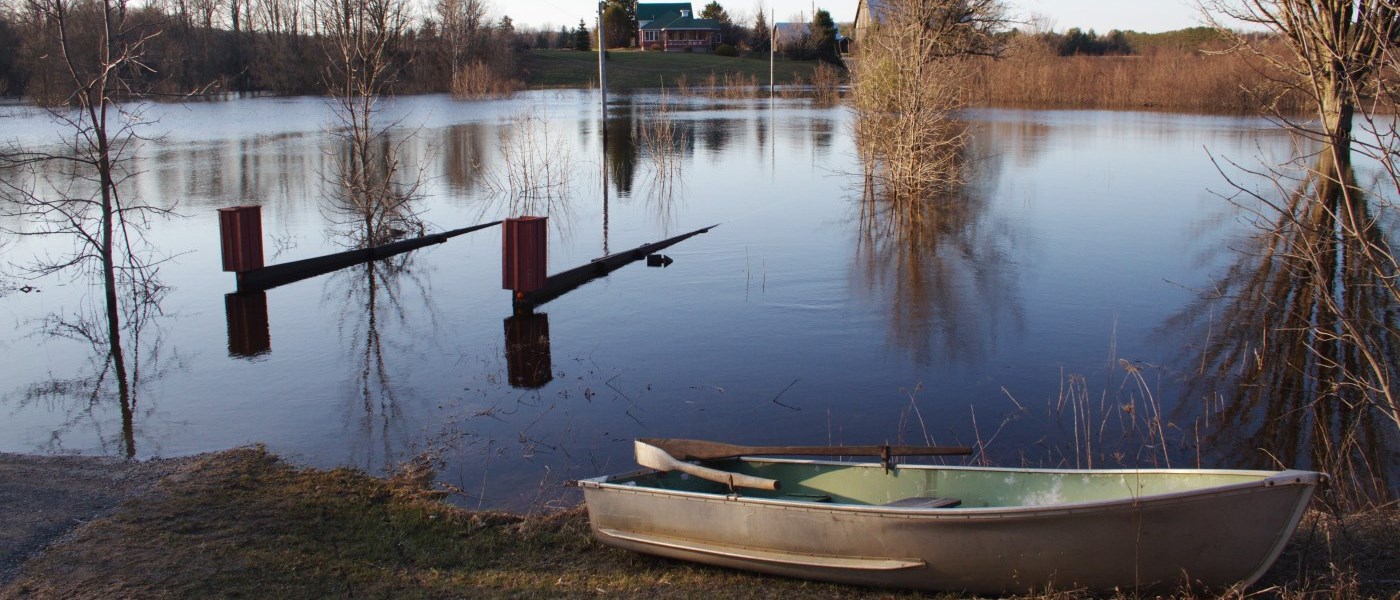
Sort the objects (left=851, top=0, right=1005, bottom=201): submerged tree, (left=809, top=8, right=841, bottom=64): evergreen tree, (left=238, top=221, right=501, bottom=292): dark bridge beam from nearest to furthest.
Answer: (left=238, top=221, right=501, bottom=292): dark bridge beam
(left=851, top=0, right=1005, bottom=201): submerged tree
(left=809, top=8, right=841, bottom=64): evergreen tree

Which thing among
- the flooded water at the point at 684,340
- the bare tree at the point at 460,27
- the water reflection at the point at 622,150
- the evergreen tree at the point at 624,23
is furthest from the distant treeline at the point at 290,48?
the flooded water at the point at 684,340

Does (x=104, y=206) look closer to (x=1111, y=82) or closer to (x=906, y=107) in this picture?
(x=906, y=107)

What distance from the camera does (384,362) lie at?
10742 millimetres

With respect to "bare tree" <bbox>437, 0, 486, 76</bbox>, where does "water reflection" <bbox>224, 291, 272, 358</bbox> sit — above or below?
below

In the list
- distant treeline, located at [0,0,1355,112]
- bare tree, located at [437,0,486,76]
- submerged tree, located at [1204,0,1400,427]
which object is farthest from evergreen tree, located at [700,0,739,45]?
submerged tree, located at [1204,0,1400,427]

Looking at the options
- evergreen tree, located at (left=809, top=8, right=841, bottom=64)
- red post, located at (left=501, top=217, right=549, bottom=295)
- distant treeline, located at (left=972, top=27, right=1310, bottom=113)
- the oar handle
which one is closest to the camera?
the oar handle

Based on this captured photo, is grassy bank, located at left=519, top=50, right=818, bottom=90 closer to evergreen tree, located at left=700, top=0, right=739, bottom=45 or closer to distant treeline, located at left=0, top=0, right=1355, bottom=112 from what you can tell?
distant treeline, located at left=0, top=0, right=1355, bottom=112

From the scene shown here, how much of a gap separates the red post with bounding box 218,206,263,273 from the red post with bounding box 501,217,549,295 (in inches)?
140

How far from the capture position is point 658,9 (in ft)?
359

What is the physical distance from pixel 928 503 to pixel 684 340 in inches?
245

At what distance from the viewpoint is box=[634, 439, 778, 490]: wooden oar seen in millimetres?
5750

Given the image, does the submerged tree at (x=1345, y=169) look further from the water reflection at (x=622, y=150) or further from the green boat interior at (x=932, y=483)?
the water reflection at (x=622, y=150)

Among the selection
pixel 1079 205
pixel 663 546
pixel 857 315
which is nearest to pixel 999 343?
pixel 857 315

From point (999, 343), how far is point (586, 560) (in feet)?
21.7
